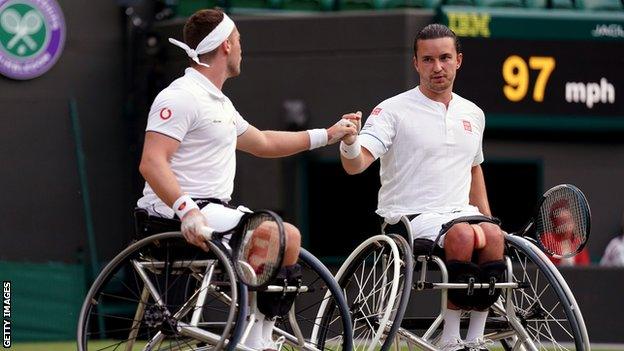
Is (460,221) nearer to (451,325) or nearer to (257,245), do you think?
(451,325)

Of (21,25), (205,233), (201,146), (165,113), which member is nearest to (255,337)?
(205,233)

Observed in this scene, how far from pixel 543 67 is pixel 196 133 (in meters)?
8.59

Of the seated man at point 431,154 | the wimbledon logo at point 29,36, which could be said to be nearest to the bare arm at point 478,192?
the seated man at point 431,154

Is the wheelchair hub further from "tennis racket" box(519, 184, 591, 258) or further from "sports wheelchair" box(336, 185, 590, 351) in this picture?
"tennis racket" box(519, 184, 591, 258)

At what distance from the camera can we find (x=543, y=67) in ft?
49.0

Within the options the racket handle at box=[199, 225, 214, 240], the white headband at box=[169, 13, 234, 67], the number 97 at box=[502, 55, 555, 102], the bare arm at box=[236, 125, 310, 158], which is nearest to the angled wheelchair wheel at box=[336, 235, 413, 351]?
the bare arm at box=[236, 125, 310, 158]

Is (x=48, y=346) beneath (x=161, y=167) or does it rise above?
beneath

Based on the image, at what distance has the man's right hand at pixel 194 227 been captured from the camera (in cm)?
643

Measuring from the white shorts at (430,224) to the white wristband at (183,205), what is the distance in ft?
4.11

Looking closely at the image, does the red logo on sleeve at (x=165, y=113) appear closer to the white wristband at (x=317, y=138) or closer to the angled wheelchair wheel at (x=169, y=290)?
the angled wheelchair wheel at (x=169, y=290)

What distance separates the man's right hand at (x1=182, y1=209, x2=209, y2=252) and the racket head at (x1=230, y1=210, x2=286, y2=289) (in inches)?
5.8

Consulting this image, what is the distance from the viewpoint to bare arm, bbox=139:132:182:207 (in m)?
6.56

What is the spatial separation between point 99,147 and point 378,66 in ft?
9.56

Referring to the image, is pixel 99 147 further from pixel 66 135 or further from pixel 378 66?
pixel 378 66
